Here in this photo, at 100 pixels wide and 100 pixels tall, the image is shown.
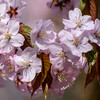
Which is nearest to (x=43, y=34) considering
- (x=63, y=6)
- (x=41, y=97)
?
(x=63, y=6)

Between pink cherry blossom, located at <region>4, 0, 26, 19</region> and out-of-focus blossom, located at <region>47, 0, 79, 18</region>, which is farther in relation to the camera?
out-of-focus blossom, located at <region>47, 0, 79, 18</region>

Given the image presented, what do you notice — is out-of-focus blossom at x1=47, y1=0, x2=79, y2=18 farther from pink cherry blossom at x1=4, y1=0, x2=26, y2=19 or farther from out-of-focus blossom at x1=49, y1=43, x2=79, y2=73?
out-of-focus blossom at x1=49, y1=43, x2=79, y2=73

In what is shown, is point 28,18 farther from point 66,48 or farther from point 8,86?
point 66,48

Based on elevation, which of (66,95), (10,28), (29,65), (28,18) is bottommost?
(66,95)

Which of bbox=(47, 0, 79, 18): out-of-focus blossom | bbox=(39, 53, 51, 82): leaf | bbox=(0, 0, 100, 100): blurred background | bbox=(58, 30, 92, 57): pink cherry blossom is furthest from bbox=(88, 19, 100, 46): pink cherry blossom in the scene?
bbox=(0, 0, 100, 100): blurred background

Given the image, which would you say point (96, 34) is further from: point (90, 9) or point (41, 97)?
point (41, 97)

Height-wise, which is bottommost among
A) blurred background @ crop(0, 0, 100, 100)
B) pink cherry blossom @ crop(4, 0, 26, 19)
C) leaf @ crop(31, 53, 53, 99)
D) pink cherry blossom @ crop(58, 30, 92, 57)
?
blurred background @ crop(0, 0, 100, 100)

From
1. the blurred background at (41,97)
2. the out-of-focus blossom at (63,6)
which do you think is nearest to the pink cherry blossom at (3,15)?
the out-of-focus blossom at (63,6)

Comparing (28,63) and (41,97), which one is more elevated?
(28,63)

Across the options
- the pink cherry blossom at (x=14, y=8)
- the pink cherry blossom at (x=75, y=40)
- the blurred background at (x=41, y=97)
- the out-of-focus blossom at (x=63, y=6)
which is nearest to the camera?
the pink cherry blossom at (x=75, y=40)

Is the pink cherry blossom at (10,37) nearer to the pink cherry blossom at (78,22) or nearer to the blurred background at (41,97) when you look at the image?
the pink cherry blossom at (78,22)

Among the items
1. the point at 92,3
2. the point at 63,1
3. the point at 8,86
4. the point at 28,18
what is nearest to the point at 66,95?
the point at 8,86
